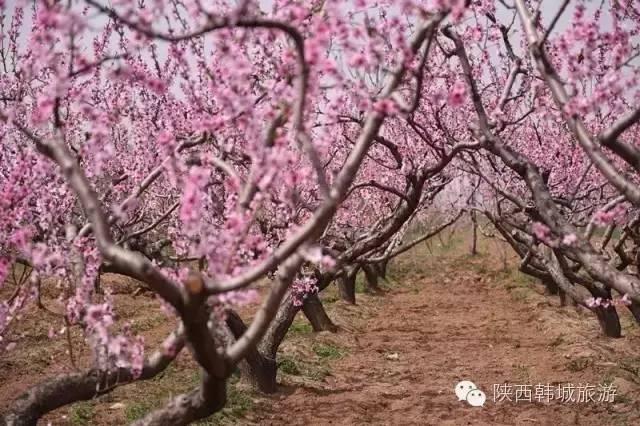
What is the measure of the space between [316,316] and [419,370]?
10.6ft

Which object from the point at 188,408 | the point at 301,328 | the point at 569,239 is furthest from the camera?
the point at 301,328

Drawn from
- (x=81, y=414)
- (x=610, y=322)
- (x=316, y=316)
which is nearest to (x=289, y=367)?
(x=316, y=316)

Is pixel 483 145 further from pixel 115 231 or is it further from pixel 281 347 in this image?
pixel 281 347

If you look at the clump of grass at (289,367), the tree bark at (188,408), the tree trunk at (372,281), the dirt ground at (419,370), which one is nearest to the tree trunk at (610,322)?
the dirt ground at (419,370)

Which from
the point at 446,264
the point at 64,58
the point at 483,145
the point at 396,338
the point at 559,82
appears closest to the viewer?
the point at 559,82

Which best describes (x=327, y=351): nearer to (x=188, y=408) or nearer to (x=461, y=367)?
(x=461, y=367)

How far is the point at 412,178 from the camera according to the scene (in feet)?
22.1

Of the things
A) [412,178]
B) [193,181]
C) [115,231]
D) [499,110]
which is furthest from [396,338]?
[193,181]

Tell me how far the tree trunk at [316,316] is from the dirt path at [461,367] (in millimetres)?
505

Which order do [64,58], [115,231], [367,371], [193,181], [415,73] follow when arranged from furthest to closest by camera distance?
1. [367,371]
2. [115,231]
3. [64,58]
4. [415,73]
5. [193,181]

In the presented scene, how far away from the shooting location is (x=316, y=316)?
13883 mm

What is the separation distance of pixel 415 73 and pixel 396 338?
1094 cm

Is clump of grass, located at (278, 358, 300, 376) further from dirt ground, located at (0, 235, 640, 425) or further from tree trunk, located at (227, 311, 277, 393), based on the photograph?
tree trunk, located at (227, 311, 277, 393)

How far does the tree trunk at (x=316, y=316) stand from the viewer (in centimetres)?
1384
